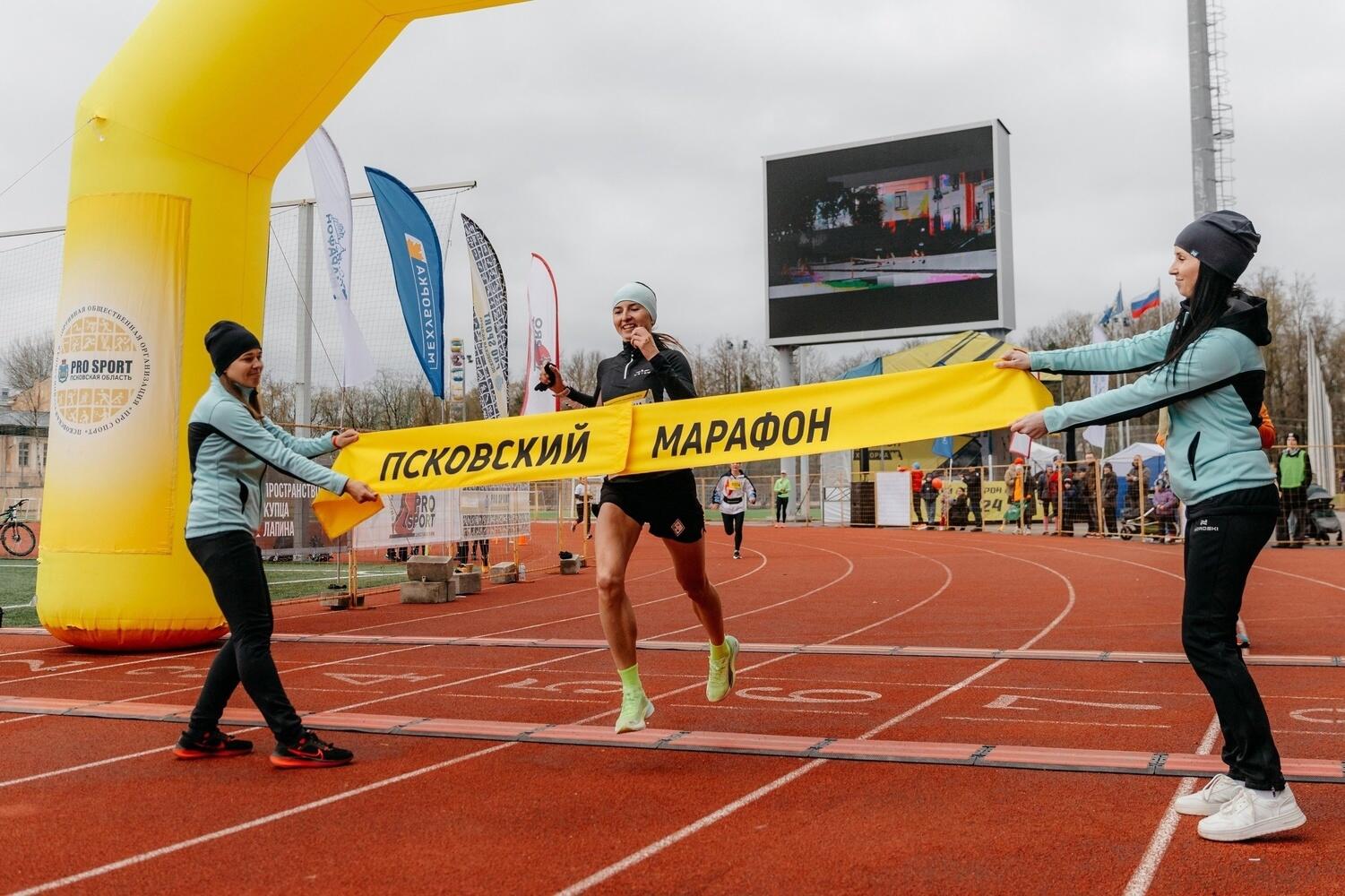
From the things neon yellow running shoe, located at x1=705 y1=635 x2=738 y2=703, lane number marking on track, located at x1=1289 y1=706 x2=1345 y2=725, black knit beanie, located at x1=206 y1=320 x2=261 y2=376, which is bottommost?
lane number marking on track, located at x1=1289 y1=706 x2=1345 y2=725

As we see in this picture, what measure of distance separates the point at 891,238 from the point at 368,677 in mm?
35692

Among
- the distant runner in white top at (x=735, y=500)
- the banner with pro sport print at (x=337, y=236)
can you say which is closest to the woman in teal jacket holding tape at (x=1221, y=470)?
the banner with pro sport print at (x=337, y=236)

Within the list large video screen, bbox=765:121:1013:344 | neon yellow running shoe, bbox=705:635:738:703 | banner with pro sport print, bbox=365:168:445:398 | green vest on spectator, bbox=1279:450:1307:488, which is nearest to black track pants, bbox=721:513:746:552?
banner with pro sport print, bbox=365:168:445:398

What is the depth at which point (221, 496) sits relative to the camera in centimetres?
538

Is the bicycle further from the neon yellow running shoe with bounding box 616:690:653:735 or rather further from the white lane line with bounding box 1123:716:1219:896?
the white lane line with bounding box 1123:716:1219:896

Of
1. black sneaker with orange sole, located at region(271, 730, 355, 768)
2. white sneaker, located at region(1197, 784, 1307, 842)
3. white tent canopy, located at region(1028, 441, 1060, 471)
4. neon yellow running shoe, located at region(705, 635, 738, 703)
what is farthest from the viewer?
white tent canopy, located at region(1028, 441, 1060, 471)

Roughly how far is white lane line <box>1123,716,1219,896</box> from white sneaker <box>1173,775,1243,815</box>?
50 millimetres

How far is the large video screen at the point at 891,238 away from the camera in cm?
3991

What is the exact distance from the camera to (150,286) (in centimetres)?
942

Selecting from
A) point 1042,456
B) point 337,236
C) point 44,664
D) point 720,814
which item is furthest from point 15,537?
point 1042,456

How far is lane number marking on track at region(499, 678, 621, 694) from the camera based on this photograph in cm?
736

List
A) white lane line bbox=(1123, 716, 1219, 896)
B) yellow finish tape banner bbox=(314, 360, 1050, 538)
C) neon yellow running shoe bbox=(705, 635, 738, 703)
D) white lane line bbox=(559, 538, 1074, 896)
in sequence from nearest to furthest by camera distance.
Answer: white lane line bbox=(1123, 716, 1219, 896), white lane line bbox=(559, 538, 1074, 896), yellow finish tape banner bbox=(314, 360, 1050, 538), neon yellow running shoe bbox=(705, 635, 738, 703)

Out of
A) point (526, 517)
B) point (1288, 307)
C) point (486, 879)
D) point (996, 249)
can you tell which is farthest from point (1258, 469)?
point (1288, 307)

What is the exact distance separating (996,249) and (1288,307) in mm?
27966
